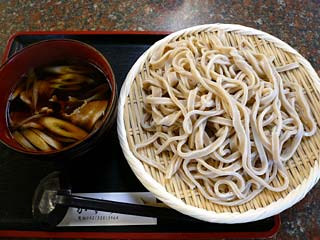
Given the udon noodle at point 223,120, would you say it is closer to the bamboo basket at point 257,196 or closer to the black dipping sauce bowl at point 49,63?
the bamboo basket at point 257,196

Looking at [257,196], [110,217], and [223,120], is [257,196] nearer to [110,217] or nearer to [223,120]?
[223,120]

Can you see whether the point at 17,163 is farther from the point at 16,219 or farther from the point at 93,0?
the point at 93,0

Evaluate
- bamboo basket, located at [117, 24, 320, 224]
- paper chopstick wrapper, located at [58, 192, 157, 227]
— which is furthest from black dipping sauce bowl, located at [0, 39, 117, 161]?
paper chopstick wrapper, located at [58, 192, 157, 227]

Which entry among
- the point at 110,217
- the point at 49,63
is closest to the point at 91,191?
the point at 110,217

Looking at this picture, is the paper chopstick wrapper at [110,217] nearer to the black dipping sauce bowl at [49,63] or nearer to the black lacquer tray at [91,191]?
the black lacquer tray at [91,191]

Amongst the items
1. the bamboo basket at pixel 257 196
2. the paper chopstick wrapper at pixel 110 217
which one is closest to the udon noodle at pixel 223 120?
the bamboo basket at pixel 257 196

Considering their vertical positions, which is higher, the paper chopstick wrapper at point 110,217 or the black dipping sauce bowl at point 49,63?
the black dipping sauce bowl at point 49,63
